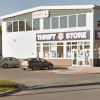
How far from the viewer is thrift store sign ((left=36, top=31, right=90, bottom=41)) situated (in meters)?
27.5

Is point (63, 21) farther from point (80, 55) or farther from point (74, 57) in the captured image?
point (80, 55)

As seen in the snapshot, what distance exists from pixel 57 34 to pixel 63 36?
97 centimetres

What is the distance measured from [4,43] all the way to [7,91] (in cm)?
2695

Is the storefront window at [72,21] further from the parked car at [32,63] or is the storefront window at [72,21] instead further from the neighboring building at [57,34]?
the parked car at [32,63]

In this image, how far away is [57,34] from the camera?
29750 mm

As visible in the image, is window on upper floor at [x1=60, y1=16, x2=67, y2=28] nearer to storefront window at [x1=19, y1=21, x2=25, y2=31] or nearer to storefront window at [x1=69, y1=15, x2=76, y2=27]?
storefront window at [x1=69, y1=15, x2=76, y2=27]

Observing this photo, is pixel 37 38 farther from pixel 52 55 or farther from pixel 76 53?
pixel 76 53

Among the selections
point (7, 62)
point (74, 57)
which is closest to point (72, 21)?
point (74, 57)

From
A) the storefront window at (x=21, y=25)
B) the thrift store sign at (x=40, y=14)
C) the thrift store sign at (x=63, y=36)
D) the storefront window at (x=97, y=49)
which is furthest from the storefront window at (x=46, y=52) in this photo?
the storefront window at (x=97, y=49)

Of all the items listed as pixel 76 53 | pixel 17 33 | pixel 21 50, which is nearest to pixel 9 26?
pixel 17 33

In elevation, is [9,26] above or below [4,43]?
above

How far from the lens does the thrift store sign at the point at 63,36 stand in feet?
90.3

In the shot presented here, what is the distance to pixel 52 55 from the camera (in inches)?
1204

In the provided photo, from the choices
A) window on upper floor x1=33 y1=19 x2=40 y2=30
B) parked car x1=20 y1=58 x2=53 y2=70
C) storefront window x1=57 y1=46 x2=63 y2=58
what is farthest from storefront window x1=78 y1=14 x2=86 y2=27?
parked car x1=20 y1=58 x2=53 y2=70
